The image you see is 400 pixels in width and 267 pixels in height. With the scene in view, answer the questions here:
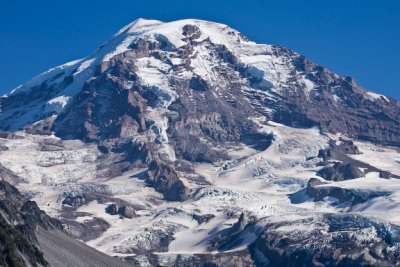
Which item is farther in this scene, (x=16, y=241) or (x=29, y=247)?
(x=29, y=247)

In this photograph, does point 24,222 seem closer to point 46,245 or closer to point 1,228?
point 46,245

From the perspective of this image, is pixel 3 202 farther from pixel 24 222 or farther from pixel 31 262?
pixel 31 262

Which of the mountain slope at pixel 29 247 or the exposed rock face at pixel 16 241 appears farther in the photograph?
the mountain slope at pixel 29 247

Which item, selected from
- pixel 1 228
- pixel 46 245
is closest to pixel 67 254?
pixel 46 245

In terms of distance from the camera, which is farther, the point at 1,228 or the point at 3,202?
the point at 3,202

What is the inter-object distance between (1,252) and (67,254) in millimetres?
33872

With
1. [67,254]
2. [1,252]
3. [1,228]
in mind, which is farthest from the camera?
[67,254]

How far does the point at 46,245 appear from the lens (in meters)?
189

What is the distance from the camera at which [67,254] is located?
189000 millimetres

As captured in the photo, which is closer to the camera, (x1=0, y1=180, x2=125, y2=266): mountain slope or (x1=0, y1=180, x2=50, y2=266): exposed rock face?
(x1=0, y1=180, x2=50, y2=266): exposed rock face

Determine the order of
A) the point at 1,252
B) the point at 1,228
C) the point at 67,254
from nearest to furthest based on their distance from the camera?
the point at 1,252 → the point at 1,228 → the point at 67,254

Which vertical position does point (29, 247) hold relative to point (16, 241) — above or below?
below

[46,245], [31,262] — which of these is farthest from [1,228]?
[46,245]

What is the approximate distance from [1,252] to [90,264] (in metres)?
35.9
